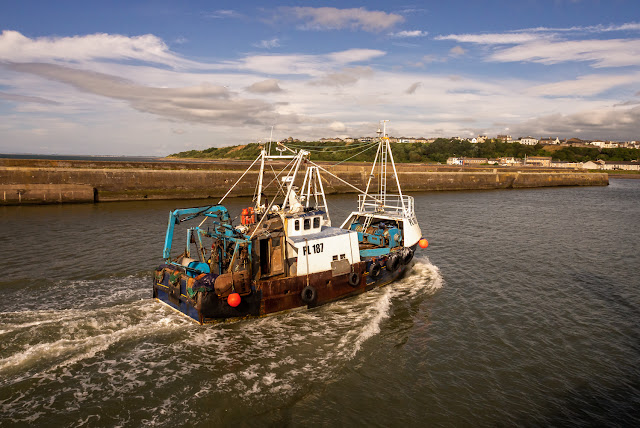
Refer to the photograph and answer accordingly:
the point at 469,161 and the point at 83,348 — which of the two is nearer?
the point at 83,348

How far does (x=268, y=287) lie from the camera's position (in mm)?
12734

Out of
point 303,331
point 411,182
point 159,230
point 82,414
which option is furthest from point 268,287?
point 411,182

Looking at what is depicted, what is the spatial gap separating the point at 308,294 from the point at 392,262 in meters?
4.64

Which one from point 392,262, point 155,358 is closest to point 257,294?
point 155,358

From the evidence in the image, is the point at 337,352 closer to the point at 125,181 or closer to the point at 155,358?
the point at 155,358

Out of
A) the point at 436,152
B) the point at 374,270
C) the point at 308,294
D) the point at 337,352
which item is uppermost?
the point at 436,152

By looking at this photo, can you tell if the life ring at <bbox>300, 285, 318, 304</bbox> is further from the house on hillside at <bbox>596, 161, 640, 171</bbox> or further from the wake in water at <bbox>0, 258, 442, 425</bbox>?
the house on hillside at <bbox>596, 161, 640, 171</bbox>

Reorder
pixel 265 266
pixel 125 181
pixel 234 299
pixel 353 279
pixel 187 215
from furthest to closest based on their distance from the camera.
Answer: pixel 125 181 < pixel 353 279 < pixel 187 215 < pixel 265 266 < pixel 234 299

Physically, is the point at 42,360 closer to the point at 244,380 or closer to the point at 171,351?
the point at 171,351

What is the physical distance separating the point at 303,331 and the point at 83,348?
20.2 feet

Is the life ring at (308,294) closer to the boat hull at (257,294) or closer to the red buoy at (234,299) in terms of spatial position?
the boat hull at (257,294)

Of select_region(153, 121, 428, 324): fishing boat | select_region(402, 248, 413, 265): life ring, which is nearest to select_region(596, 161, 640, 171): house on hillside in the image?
select_region(402, 248, 413, 265): life ring

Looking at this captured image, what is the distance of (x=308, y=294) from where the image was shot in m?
13.4

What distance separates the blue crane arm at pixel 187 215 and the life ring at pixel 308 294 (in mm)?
3759
